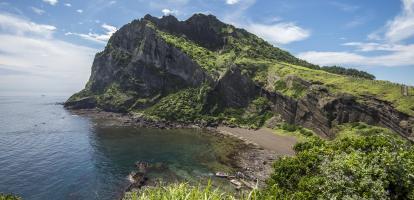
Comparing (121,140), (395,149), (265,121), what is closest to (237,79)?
(265,121)

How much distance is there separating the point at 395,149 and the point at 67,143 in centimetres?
10822

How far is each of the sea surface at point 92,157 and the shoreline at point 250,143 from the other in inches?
256

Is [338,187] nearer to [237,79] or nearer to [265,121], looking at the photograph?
[265,121]

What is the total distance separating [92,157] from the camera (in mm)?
104312

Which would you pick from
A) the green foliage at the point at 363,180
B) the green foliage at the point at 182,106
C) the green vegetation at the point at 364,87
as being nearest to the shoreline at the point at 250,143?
the green foliage at the point at 182,106

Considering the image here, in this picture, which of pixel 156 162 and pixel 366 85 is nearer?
pixel 156 162

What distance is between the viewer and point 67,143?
12444 cm

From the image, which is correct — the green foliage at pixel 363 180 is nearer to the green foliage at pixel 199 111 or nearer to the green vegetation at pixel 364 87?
the green vegetation at pixel 364 87

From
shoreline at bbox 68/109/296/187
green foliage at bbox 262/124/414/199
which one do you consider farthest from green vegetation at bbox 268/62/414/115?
green foliage at bbox 262/124/414/199

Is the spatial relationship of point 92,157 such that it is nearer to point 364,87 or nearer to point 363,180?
point 363,180

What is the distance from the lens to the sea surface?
253 feet

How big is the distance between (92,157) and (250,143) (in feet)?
181

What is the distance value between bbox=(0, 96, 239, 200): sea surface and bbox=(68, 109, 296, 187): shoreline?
21.3 ft

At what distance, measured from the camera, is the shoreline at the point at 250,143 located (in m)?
92.1
